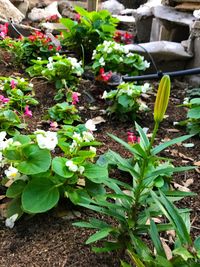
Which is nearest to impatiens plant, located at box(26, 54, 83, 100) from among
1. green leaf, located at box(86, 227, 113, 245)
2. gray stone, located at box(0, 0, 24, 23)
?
green leaf, located at box(86, 227, 113, 245)

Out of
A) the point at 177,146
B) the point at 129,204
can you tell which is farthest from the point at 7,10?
the point at 129,204

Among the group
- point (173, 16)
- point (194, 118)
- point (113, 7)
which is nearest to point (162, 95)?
point (194, 118)

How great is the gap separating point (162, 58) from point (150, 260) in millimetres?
3072

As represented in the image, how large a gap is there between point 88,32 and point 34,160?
2.80 metres

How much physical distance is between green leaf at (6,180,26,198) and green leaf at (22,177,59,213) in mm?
69

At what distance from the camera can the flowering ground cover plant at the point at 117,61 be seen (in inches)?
134

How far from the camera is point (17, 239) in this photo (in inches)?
60.7

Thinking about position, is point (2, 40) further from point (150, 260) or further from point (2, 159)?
point (150, 260)

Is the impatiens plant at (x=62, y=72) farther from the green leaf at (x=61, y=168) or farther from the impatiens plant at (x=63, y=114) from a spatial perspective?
the green leaf at (x=61, y=168)

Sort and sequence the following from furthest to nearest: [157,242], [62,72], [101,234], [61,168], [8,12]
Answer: [8,12]
[62,72]
[61,168]
[101,234]
[157,242]

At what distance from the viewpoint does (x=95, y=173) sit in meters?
1.58

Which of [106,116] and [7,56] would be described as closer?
[106,116]

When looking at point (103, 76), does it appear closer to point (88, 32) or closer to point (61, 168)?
point (88, 32)

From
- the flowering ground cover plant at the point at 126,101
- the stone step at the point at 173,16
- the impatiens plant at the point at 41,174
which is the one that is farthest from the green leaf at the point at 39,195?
the stone step at the point at 173,16
